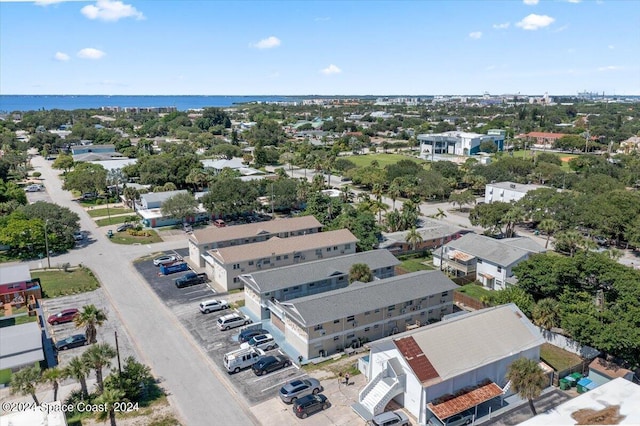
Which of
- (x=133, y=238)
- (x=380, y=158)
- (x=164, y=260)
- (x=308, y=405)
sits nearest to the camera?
(x=308, y=405)

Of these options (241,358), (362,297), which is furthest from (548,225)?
(241,358)

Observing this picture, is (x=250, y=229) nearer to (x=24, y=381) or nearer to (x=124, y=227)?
(x=124, y=227)

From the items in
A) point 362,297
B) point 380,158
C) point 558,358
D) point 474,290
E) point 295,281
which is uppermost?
point 380,158

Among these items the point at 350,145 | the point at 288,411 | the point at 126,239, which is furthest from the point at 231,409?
the point at 350,145

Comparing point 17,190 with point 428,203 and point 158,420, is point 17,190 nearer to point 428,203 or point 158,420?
point 158,420

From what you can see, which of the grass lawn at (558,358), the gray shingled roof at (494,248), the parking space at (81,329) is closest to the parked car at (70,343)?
the parking space at (81,329)

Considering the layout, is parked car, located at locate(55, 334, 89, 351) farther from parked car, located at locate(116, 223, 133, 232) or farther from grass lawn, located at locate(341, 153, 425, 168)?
grass lawn, located at locate(341, 153, 425, 168)

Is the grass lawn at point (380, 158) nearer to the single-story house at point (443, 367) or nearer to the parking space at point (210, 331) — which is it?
the parking space at point (210, 331)
